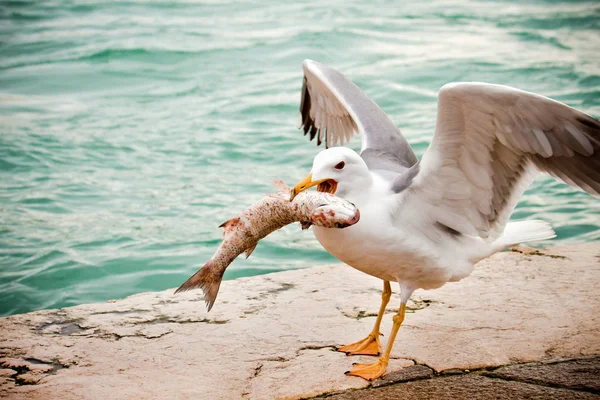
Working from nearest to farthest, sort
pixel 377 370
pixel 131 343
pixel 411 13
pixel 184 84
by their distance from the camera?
pixel 377 370
pixel 131 343
pixel 184 84
pixel 411 13

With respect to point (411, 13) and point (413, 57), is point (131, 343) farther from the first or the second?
point (411, 13)

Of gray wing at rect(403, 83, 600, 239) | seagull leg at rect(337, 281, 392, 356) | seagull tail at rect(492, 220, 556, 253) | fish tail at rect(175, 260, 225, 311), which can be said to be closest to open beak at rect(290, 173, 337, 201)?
gray wing at rect(403, 83, 600, 239)

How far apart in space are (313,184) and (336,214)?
0.38 m

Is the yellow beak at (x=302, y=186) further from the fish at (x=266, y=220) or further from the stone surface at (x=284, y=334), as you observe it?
the stone surface at (x=284, y=334)

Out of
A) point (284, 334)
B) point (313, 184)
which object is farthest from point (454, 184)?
point (284, 334)

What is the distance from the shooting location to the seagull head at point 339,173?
354 centimetres

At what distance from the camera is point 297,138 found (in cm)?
930

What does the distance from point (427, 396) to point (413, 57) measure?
30.6 feet

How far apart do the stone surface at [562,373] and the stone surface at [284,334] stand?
0.09 meters

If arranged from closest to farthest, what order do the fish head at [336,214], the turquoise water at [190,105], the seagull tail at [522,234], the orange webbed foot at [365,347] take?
the fish head at [336,214] → the orange webbed foot at [365,347] → the seagull tail at [522,234] → the turquoise water at [190,105]

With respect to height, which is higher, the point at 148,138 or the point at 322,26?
the point at 322,26

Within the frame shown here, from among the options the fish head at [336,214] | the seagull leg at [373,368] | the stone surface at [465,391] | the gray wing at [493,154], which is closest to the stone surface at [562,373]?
the stone surface at [465,391]

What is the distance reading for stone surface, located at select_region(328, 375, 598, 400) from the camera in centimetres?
317

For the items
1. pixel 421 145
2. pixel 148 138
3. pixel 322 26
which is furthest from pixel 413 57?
pixel 148 138
